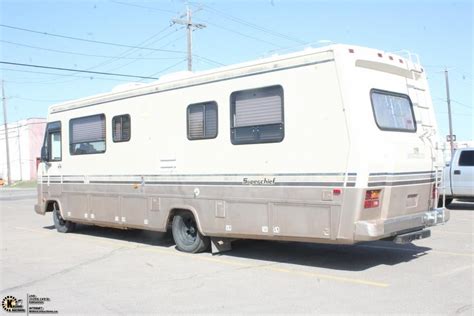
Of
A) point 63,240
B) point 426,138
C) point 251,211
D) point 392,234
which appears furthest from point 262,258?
point 63,240

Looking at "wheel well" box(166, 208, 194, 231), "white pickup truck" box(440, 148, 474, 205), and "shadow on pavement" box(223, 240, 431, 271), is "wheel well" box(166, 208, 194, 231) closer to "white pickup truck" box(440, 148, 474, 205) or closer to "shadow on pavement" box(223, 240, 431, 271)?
"shadow on pavement" box(223, 240, 431, 271)

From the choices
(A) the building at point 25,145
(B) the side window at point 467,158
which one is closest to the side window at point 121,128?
(B) the side window at point 467,158

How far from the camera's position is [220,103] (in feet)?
29.7

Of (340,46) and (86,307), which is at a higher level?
(340,46)

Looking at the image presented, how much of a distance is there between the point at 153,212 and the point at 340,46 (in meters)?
4.83

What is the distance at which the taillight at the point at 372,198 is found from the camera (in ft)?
24.5

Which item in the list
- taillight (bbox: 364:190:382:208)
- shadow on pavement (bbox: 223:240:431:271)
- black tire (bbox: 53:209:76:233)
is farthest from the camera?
black tire (bbox: 53:209:76:233)

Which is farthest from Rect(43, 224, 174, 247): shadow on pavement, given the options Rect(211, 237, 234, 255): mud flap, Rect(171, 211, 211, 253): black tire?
Rect(211, 237, 234, 255): mud flap

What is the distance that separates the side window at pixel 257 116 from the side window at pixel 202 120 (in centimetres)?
45

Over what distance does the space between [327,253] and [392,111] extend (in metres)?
2.79

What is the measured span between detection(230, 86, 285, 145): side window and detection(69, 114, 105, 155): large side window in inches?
156

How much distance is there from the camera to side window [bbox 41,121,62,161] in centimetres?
1316

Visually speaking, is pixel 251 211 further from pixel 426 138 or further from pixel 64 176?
pixel 64 176

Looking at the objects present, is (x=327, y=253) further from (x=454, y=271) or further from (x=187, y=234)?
(x=187, y=234)
